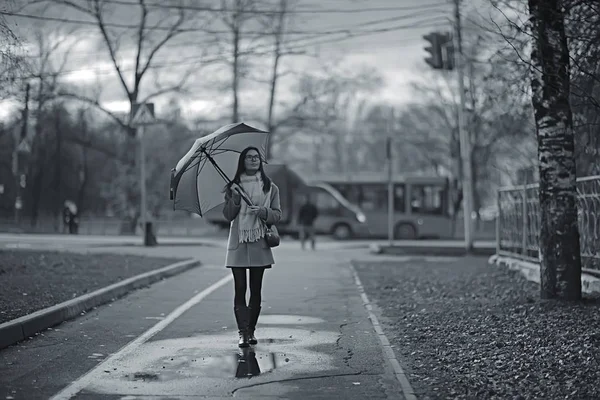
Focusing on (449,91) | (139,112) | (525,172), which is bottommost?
(525,172)

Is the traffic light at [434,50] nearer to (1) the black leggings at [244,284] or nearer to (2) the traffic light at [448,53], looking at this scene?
(2) the traffic light at [448,53]

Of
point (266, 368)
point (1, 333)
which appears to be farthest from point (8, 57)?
point (266, 368)

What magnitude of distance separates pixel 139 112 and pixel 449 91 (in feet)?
79.9

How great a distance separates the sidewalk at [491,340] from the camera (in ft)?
23.0

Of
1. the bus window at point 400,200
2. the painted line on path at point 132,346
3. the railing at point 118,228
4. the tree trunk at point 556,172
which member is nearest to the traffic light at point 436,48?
the painted line on path at point 132,346

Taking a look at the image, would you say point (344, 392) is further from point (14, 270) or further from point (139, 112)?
point (139, 112)

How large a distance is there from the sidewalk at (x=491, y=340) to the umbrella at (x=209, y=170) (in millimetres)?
2433

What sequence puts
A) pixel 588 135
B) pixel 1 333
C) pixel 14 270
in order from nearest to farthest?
pixel 1 333 < pixel 588 135 < pixel 14 270

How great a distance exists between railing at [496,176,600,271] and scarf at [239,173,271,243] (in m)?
5.79

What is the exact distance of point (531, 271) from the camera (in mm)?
15102

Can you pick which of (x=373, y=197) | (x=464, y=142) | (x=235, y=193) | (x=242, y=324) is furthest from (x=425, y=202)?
(x=235, y=193)

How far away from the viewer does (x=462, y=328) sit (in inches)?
398

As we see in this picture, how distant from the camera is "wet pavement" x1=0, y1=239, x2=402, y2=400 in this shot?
6.79 metres

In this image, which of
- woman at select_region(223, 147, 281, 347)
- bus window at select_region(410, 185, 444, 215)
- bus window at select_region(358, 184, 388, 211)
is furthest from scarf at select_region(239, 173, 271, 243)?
bus window at select_region(358, 184, 388, 211)
